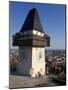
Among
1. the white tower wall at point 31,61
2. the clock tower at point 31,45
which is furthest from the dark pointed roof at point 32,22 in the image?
the white tower wall at point 31,61

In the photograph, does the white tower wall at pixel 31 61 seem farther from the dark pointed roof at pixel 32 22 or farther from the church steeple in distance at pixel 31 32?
the dark pointed roof at pixel 32 22

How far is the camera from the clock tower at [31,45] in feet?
10.0

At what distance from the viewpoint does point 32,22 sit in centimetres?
307

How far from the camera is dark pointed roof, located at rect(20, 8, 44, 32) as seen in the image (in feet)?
10.0

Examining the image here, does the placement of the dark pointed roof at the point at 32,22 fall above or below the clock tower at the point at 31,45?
above

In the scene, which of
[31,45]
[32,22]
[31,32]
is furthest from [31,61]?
[32,22]

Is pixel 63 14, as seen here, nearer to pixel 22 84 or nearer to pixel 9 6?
pixel 9 6

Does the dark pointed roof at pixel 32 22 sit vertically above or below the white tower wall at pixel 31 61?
above

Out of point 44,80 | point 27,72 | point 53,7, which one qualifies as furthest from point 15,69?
point 53,7

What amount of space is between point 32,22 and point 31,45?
29 cm

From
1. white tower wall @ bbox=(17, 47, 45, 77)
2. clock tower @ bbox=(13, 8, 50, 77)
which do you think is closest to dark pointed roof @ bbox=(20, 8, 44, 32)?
clock tower @ bbox=(13, 8, 50, 77)

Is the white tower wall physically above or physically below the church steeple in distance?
below

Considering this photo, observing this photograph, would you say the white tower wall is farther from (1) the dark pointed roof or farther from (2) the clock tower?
(1) the dark pointed roof

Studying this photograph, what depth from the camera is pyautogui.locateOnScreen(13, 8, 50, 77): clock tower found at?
3.05m
